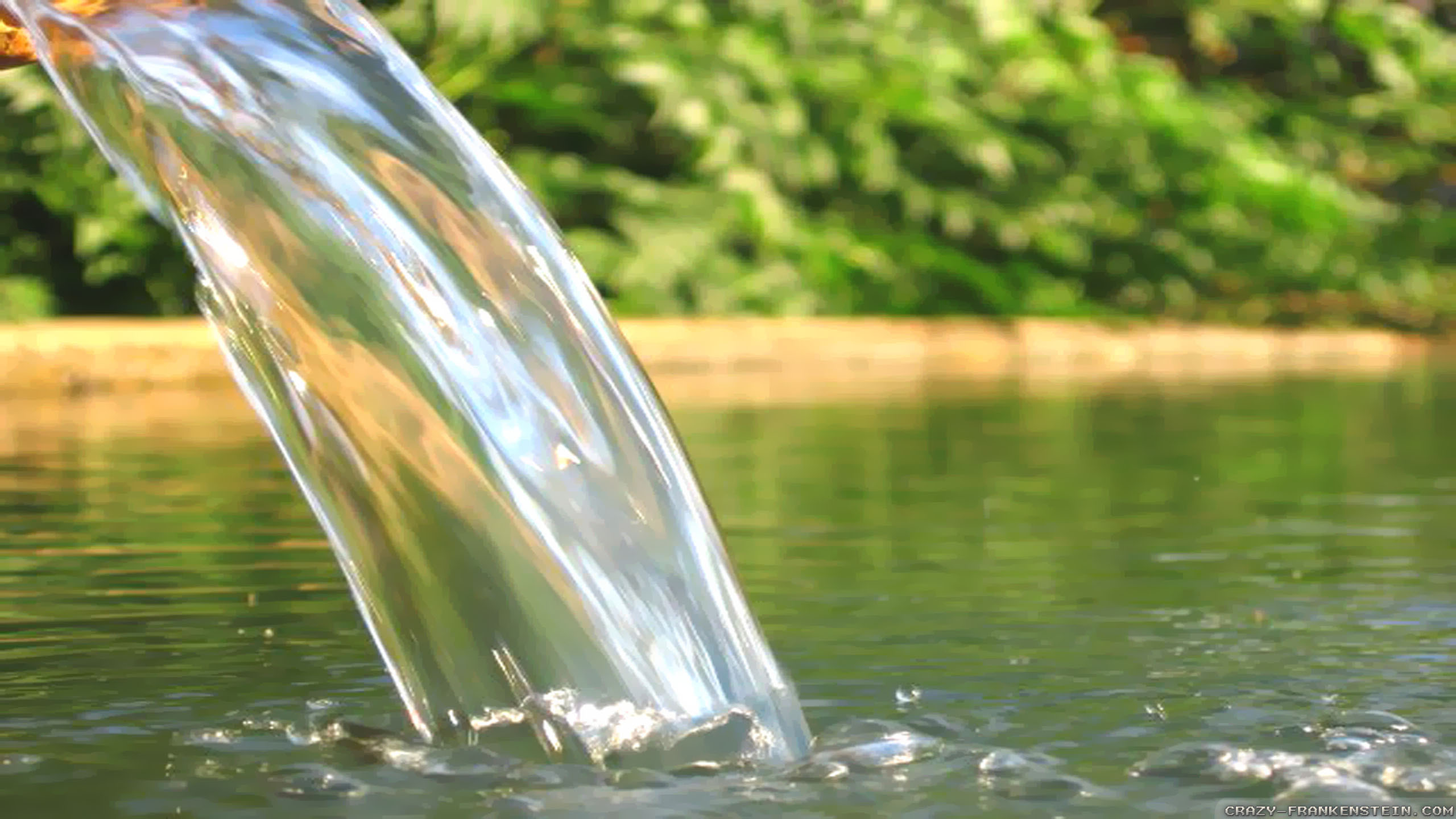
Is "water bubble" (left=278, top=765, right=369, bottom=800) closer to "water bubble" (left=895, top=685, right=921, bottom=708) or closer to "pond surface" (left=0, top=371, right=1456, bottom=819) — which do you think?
"pond surface" (left=0, top=371, right=1456, bottom=819)

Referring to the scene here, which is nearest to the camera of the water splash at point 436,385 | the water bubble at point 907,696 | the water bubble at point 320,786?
the water bubble at point 320,786

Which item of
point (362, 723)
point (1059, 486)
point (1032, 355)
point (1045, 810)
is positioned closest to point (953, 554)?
point (1059, 486)

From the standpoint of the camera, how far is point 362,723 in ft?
10.3

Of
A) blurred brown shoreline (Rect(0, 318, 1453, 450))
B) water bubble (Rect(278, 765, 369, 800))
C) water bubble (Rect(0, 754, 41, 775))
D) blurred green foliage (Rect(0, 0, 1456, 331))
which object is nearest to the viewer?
water bubble (Rect(278, 765, 369, 800))

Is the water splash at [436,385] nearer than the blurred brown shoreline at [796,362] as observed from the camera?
Yes

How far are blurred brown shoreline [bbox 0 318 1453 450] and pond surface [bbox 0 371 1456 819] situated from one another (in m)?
2.63

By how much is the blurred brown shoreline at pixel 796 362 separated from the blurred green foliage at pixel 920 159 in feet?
1.65

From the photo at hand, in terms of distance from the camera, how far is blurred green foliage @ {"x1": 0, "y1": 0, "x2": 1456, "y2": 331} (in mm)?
13266

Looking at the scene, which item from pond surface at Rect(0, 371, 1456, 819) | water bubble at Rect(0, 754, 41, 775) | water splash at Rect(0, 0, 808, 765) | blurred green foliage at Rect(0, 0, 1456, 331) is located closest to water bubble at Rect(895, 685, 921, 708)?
pond surface at Rect(0, 371, 1456, 819)

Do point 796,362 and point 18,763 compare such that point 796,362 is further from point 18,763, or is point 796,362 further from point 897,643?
point 18,763

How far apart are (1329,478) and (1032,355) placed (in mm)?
7830

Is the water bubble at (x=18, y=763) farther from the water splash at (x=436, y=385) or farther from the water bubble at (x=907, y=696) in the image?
the water bubble at (x=907, y=696)

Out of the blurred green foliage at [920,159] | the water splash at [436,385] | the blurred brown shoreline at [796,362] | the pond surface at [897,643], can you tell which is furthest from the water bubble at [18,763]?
the blurred green foliage at [920,159]

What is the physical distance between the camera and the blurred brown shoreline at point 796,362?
10.0 metres
